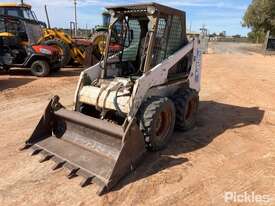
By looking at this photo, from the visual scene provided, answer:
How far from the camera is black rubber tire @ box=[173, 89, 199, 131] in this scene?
543cm

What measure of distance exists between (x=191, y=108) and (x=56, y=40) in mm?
8350

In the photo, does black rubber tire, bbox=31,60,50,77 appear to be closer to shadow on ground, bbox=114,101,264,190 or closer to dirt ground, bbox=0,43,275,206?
dirt ground, bbox=0,43,275,206

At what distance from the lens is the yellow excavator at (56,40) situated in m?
12.5

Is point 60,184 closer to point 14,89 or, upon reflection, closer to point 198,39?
point 198,39

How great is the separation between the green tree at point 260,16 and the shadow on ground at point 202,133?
104ft

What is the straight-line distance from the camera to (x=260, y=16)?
36.8 metres

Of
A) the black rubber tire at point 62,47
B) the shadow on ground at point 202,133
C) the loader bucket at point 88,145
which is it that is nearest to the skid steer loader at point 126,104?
the loader bucket at point 88,145

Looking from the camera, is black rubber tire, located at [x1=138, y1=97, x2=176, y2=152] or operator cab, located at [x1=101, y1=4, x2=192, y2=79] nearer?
black rubber tire, located at [x1=138, y1=97, x2=176, y2=152]

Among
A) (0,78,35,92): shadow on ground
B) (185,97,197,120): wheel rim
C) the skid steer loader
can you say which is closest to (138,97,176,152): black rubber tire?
the skid steer loader

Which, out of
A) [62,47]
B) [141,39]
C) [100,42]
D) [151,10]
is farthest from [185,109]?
[100,42]

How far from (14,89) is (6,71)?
3.57m

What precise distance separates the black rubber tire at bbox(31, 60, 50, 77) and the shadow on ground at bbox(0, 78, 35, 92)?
0.62 m

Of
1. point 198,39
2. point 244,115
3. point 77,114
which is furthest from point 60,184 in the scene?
point 244,115

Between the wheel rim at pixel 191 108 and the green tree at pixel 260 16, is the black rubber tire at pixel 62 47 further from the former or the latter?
the green tree at pixel 260 16
